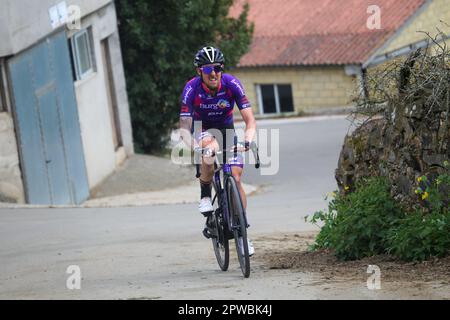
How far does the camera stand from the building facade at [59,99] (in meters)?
16.5

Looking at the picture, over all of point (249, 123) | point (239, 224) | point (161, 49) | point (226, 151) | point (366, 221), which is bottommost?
point (366, 221)

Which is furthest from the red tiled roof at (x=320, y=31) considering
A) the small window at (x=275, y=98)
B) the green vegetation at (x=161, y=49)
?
the green vegetation at (x=161, y=49)

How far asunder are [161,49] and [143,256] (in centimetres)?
1470

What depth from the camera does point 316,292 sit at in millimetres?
7414

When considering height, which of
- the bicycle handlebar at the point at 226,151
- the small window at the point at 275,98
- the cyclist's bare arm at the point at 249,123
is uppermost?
the cyclist's bare arm at the point at 249,123

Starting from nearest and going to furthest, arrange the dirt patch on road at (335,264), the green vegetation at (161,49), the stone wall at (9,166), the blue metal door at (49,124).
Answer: the dirt patch on road at (335,264) < the stone wall at (9,166) < the blue metal door at (49,124) < the green vegetation at (161,49)

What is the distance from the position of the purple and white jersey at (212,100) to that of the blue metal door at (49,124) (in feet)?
25.7

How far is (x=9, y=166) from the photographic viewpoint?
1627cm

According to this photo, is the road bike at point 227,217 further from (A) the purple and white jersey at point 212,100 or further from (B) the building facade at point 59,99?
(B) the building facade at point 59,99

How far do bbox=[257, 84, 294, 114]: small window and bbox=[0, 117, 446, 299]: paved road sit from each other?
2663 cm

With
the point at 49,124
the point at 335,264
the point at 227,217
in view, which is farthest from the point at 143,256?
the point at 49,124

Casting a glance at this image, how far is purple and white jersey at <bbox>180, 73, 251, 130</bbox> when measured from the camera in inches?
366

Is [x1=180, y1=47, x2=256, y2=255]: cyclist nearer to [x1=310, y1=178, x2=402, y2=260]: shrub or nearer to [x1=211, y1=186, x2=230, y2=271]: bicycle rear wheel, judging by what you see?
[x1=211, y1=186, x2=230, y2=271]: bicycle rear wheel

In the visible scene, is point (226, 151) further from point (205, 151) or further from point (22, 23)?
point (22, 23)
